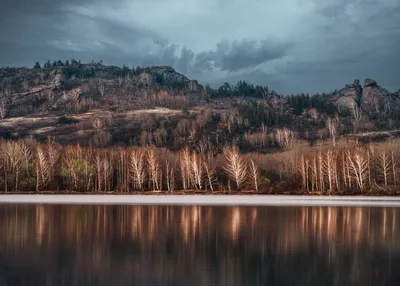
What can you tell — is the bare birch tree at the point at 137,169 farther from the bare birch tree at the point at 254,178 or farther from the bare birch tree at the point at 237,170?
the bare birch tree at the point at 254,178

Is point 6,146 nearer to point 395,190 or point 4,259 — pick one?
point 395,190

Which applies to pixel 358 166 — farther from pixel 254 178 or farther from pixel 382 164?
pixel 254 178

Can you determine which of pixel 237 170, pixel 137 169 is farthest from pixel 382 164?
pixel 137 169

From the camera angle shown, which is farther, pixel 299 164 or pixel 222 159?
pixel 222 159

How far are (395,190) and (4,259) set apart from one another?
7874 cm

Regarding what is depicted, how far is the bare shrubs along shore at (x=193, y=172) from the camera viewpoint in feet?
321

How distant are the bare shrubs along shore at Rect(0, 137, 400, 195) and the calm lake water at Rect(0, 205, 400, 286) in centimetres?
6000

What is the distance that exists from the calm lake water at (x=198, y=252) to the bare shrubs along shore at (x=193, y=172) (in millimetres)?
60001

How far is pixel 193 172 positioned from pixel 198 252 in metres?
87.0

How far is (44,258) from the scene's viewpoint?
22.1 metres

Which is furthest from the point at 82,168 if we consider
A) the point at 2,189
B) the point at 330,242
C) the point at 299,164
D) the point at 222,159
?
the point at 330,242

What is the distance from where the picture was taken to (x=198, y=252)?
23.8 m

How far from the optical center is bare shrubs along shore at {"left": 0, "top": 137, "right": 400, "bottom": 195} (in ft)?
321

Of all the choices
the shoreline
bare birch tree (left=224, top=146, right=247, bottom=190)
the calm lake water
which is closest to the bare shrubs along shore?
bare birch tree (left=224, top=146, right=247, bottom=190)
